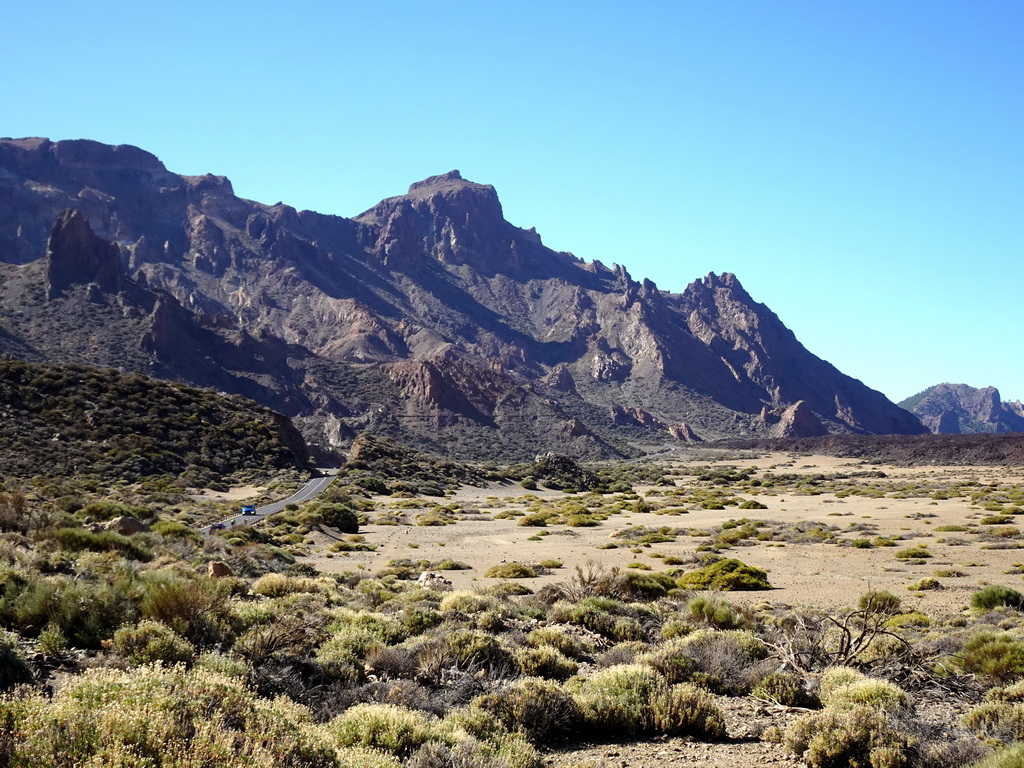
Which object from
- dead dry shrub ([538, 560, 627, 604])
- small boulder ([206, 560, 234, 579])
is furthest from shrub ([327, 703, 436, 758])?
small boulder ([206, 560, 234, 579])

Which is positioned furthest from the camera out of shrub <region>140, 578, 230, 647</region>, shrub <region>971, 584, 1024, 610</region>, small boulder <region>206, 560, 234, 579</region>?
shrub <region>971, 584, 1024, 610</region>

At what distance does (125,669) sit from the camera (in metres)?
6.23

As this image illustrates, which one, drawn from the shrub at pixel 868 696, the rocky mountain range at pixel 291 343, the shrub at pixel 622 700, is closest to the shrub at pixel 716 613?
the shrub at pixel 868 696

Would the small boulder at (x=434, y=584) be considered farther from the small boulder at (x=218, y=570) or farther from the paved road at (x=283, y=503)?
the paved road at (x=283, y=503)

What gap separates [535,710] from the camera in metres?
6.65

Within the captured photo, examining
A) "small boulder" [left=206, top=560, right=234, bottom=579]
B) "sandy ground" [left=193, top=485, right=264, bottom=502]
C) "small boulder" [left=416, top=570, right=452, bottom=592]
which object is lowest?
"sandy ground" [left=193, top=485, right=264, bottom=502]

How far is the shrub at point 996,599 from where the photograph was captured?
13828mm

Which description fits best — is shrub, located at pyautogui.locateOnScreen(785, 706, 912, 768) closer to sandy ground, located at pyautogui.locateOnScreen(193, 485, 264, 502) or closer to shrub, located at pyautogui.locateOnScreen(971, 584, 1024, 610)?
shrub, located at pyautogui.locateOnScreen(971, 584, 1024, 610)

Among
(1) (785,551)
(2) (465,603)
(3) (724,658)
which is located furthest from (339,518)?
(3) (724,658)

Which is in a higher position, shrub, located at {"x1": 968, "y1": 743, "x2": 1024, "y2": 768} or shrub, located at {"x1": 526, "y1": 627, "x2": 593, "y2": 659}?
shrub, located at {"x1": 968, "y1": 743, "x2": 1024, "y2": 768}

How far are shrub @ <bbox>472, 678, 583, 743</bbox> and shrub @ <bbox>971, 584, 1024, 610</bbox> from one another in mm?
11246

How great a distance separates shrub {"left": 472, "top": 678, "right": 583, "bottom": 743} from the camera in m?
6.55

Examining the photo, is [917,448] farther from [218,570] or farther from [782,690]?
[782,690]

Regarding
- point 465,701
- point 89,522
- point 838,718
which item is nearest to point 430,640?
point 465,701
